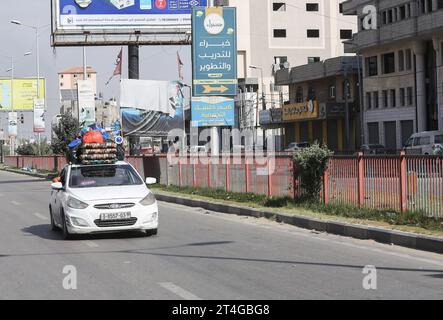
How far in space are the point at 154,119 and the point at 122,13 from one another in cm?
766

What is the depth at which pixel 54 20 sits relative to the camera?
38.8m

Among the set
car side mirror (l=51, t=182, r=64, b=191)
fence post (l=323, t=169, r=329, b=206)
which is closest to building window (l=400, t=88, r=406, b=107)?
fence post (l=323, t=169, r=329, b=206)

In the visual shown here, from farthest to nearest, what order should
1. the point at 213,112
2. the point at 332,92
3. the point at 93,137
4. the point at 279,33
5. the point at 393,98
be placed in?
the point at 279,33
the point at 332,92
the point at 393,98
the point at 213,112
the point at 93,137

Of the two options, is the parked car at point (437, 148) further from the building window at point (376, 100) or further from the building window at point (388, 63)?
the building window at point (376, 100)

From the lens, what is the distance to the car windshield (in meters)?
13.2

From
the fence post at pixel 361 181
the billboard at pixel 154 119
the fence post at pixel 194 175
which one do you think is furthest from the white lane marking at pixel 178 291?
the billboard at pixel 154 119

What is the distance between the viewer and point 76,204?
12.4 metres

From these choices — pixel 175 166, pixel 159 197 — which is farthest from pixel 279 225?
pixel 175 166

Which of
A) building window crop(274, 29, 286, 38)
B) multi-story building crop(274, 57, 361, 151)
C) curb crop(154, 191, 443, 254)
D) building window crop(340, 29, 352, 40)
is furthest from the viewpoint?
building window crop(340, 29, 352, 40)

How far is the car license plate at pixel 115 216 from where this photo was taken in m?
12.3

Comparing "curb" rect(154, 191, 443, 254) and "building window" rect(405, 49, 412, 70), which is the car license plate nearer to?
"curb" rect(154, 191, 443, 254)

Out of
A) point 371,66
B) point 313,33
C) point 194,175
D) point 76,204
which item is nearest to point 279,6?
point 313,33

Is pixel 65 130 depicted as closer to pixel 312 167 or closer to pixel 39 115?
pixel 39 115

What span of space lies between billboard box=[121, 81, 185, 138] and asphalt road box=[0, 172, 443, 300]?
64.8ft
